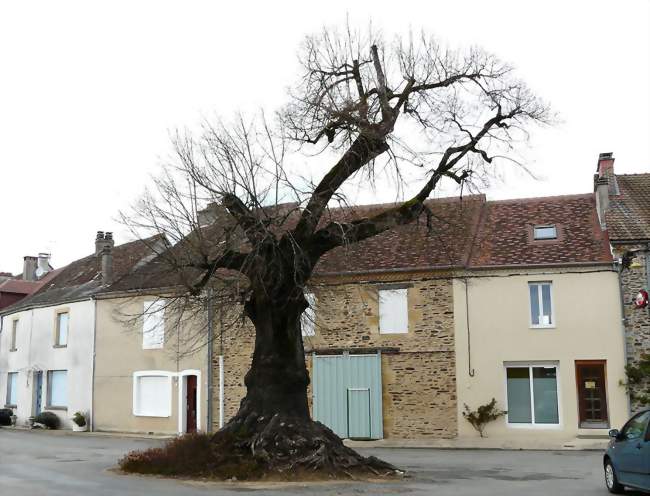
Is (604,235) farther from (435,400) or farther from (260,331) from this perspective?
(260,331)

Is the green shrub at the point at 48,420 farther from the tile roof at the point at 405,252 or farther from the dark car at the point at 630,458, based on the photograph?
the dark car at the point at 630,458

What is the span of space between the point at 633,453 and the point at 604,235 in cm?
1393

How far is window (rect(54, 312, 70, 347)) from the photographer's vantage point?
106ft

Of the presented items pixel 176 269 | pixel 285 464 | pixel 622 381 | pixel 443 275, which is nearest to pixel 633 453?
pixel 285 464

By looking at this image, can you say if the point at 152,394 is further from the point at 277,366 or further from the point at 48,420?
the point at 277,366

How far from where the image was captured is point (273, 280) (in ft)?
50.7

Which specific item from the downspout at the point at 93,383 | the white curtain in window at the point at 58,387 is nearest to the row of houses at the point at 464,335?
the downspout at the point at 93,383

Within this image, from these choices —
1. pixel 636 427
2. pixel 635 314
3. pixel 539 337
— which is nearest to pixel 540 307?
pixel 539 337

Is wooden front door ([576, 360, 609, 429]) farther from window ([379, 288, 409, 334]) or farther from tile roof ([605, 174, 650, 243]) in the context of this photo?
window ([379, 288, 409, 334])

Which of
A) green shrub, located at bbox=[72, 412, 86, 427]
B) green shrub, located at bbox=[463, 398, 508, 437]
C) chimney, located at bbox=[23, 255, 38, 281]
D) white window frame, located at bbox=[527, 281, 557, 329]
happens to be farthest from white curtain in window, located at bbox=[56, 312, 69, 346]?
white window frame, located at bbox=[527, 281, 557, 329]

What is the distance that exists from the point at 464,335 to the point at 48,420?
18328 mm

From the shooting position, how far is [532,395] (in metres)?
23.5

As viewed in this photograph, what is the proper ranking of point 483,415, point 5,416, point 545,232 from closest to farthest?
point 483,415, point 545,232, point 5,416

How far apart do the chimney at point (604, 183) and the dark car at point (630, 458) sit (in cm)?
1306
